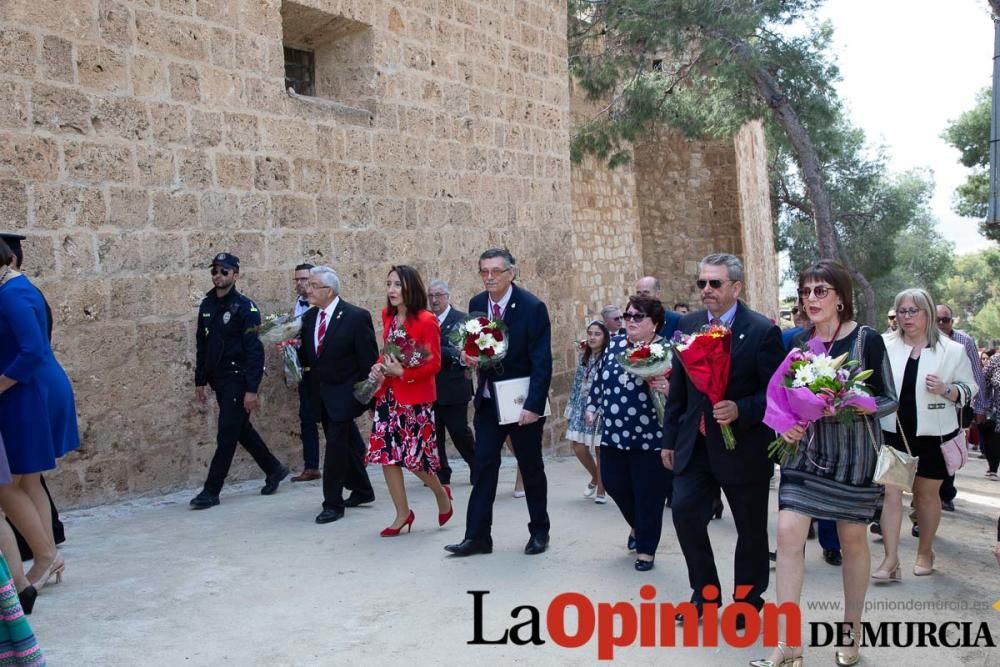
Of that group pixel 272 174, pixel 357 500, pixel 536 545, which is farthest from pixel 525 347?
pixel 272 174

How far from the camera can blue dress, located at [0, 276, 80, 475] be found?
469cm

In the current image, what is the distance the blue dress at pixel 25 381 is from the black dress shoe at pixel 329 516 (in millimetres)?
2138

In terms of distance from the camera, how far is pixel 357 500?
7387 mm

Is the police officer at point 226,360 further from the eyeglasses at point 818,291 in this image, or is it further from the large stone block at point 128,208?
the eyeglasses at point 818,291

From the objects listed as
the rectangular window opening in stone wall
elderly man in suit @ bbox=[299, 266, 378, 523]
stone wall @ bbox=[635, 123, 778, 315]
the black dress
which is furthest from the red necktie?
stone wall @ bbox=[635, 123, 778, 315]

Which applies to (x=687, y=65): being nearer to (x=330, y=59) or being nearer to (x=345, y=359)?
(x=330, y=59)

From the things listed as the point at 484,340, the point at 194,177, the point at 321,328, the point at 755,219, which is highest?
the point at 755,219

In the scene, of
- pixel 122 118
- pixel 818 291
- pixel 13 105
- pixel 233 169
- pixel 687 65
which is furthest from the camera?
pixel 687 65

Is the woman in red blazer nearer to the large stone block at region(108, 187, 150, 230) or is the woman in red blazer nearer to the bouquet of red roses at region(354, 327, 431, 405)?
the bouquet of red roses at region(354, 327, 431, 405)

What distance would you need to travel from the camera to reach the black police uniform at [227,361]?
23.8ft

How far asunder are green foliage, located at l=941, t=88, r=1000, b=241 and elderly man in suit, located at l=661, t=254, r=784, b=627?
22.6 m

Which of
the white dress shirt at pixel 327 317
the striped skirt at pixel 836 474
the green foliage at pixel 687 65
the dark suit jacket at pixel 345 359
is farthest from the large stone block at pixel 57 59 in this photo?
the green foliage at pixel 687 65

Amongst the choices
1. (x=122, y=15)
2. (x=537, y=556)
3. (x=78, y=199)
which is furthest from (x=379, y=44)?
(x=537, y=556)

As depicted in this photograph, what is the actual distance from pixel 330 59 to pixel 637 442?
18.4 feet
